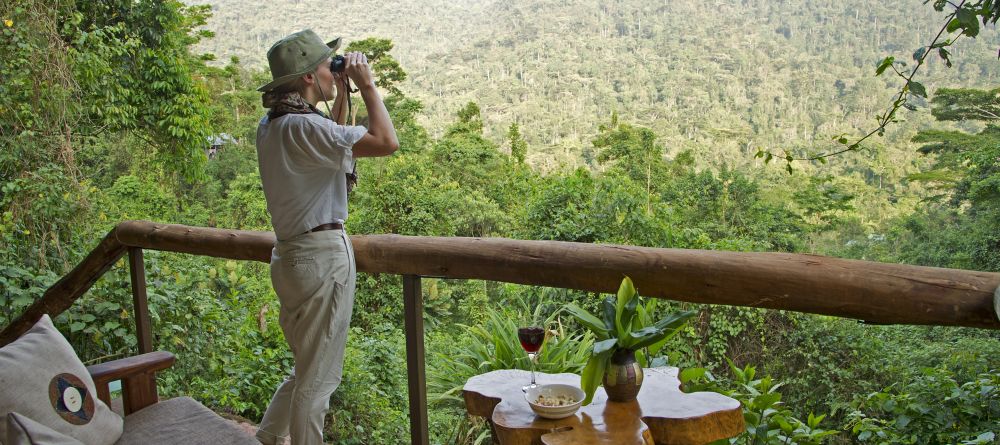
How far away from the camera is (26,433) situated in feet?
3.94

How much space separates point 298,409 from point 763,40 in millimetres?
38895

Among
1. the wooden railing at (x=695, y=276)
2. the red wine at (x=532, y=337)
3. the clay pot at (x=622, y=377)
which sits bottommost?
the clay pot at (x=622, y=377)

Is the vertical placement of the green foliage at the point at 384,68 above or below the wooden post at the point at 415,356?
above

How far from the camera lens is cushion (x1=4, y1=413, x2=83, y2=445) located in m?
1.20

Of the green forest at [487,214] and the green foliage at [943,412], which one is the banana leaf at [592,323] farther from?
the green foliage at [943,412]

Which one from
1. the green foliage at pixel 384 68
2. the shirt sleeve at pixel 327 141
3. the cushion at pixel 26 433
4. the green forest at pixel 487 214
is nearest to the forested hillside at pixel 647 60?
the green forest at pixel 487 214

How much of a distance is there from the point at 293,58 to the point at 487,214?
9.69 metres

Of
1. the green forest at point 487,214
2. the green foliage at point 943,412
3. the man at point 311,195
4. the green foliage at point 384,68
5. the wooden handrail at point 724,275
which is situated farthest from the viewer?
the green foliage at point 384,68

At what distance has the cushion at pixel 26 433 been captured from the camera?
47.1 inches

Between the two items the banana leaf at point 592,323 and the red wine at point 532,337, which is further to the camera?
the red wine at point 532,337

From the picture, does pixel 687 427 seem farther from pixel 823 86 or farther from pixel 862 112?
pixel 823 86

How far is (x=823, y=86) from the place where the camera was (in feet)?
101

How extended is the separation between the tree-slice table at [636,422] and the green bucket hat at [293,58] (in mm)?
822

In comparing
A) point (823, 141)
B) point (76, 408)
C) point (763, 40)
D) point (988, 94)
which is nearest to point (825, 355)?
point (76, 408)
